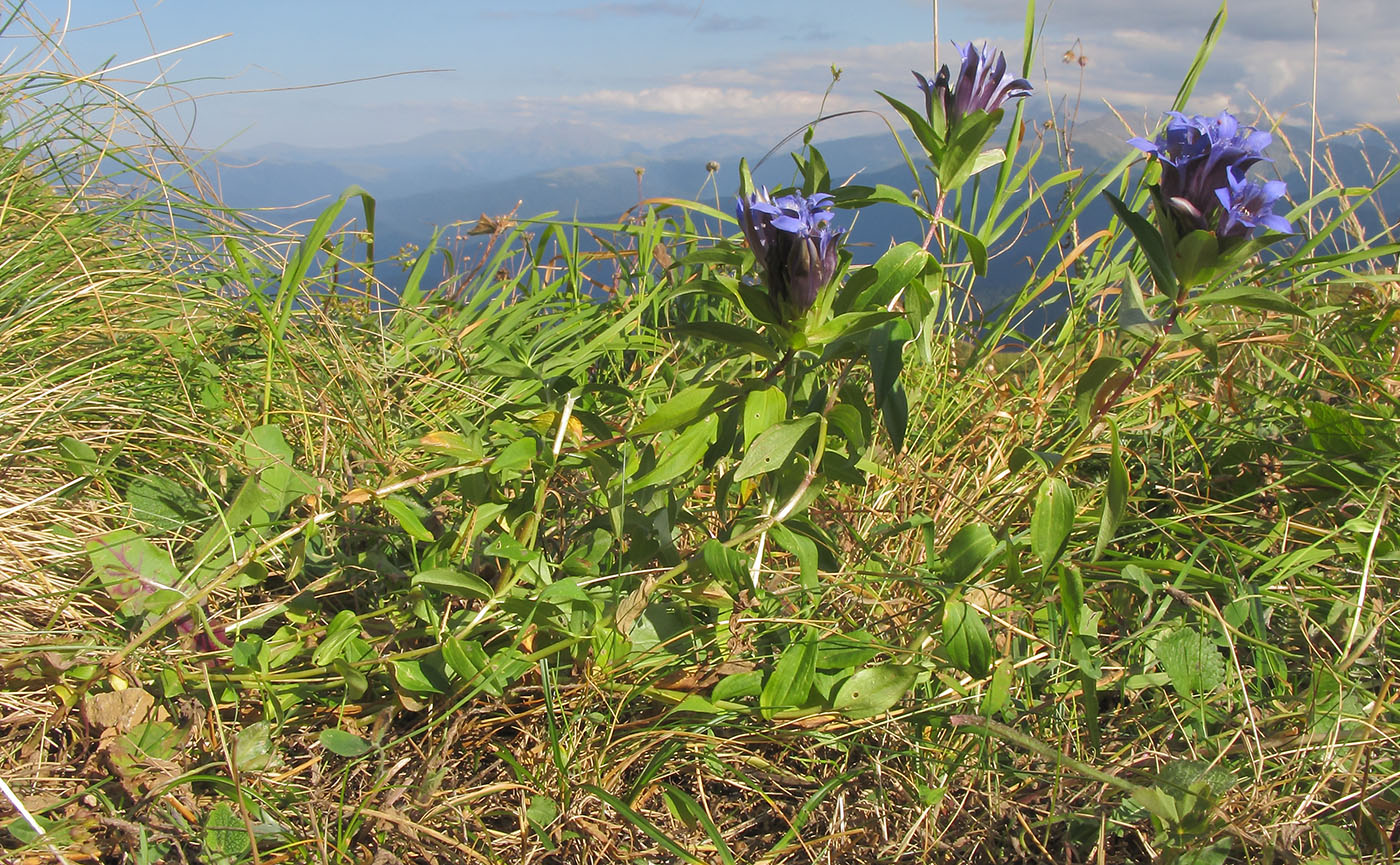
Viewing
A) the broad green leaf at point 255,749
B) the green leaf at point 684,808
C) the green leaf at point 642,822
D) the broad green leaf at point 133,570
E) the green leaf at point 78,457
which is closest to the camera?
the green leaf at point 642,822

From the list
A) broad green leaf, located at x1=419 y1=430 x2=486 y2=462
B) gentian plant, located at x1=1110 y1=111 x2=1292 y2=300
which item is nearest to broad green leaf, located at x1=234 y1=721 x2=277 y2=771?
broad green leaf, located at x1=419 y1=430 x2=486 y2=462

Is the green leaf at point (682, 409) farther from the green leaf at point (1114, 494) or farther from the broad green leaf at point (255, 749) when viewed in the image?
the broad green leaf at point (255, 749)

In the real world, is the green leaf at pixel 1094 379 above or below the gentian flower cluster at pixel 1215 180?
below

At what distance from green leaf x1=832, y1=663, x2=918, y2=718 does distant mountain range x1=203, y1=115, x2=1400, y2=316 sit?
2.71 feet

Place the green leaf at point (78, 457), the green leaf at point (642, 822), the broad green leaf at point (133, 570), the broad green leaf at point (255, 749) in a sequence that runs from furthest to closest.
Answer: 1. the green leaf at point (78, 457)
2. the broad green leaf at point (133, 570)
3. the broad green leaf at point (255, 749)
4. the green leaf at point (642, 822)

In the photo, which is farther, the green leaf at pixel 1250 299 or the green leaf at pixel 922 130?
the green leaf at pixel 922 130

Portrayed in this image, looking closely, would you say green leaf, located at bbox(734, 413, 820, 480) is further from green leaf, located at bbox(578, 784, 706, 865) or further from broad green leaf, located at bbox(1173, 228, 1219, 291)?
broad green leaf, located at bbox(1173, 228, 1219, 291)

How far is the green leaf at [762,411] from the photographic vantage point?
125cm

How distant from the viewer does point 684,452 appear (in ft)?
4.33

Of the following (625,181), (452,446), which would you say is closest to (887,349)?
(452,446)

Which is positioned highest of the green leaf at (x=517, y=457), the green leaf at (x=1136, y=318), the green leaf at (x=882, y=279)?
the green leaf at (x=882, y=279)

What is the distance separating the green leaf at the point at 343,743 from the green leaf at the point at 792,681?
1.92 feet

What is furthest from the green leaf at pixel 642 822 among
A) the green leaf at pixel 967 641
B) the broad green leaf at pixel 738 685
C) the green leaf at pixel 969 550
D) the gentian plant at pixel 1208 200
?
the gentian plant at pixel 1208 200

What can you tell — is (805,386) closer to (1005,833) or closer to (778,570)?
(778,570)
